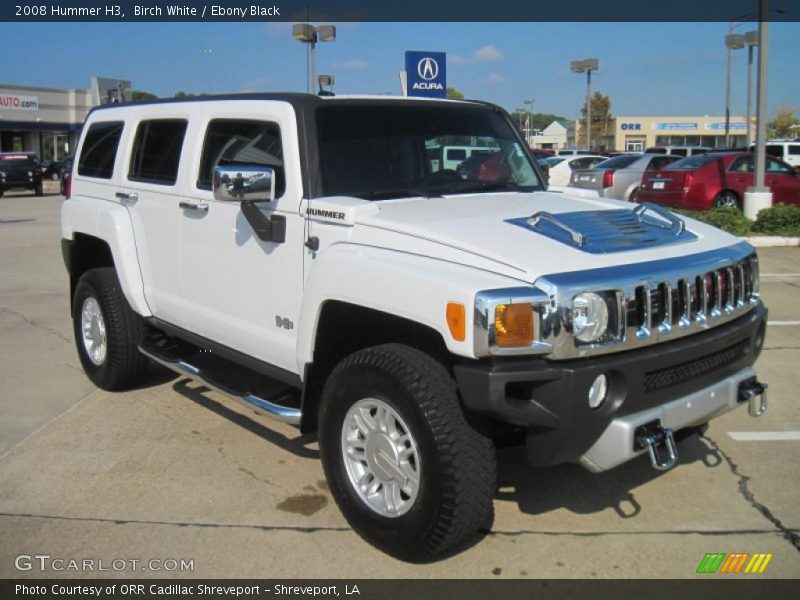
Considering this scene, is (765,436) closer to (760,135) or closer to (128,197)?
(128,197)

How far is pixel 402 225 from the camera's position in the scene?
3426mm

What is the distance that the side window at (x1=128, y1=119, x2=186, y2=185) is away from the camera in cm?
483

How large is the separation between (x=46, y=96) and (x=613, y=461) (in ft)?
173

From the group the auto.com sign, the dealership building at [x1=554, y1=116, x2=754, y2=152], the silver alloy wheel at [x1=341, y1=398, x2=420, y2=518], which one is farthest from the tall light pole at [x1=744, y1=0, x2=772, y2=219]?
the dealership building at [x1=554, y1=116, x2=754, y2=152]

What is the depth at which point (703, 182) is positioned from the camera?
1548 centimetres

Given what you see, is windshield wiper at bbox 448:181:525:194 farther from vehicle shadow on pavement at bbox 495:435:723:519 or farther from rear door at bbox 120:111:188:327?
rear door at bbox 120:111:188:327

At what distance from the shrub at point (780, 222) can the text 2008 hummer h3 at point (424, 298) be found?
33.1 feet

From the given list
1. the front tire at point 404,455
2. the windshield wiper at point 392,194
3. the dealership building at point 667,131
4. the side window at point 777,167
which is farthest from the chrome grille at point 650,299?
the dealership building at point 667,131

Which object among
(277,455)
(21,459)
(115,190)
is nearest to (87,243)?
A: (115,190)

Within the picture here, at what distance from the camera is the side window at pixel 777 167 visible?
1648 cm

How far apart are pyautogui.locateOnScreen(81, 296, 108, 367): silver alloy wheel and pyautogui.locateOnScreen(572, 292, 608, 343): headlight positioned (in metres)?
3.78

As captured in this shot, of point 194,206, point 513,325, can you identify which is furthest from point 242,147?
point 513,325

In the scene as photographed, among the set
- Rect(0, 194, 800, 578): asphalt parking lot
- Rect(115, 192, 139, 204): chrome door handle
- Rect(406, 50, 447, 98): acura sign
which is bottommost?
Rect(0, 194, 800, 578): asphalt parking lot

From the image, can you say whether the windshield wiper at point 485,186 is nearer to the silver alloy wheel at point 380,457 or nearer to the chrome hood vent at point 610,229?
the chrome hood vent at point 610,229
